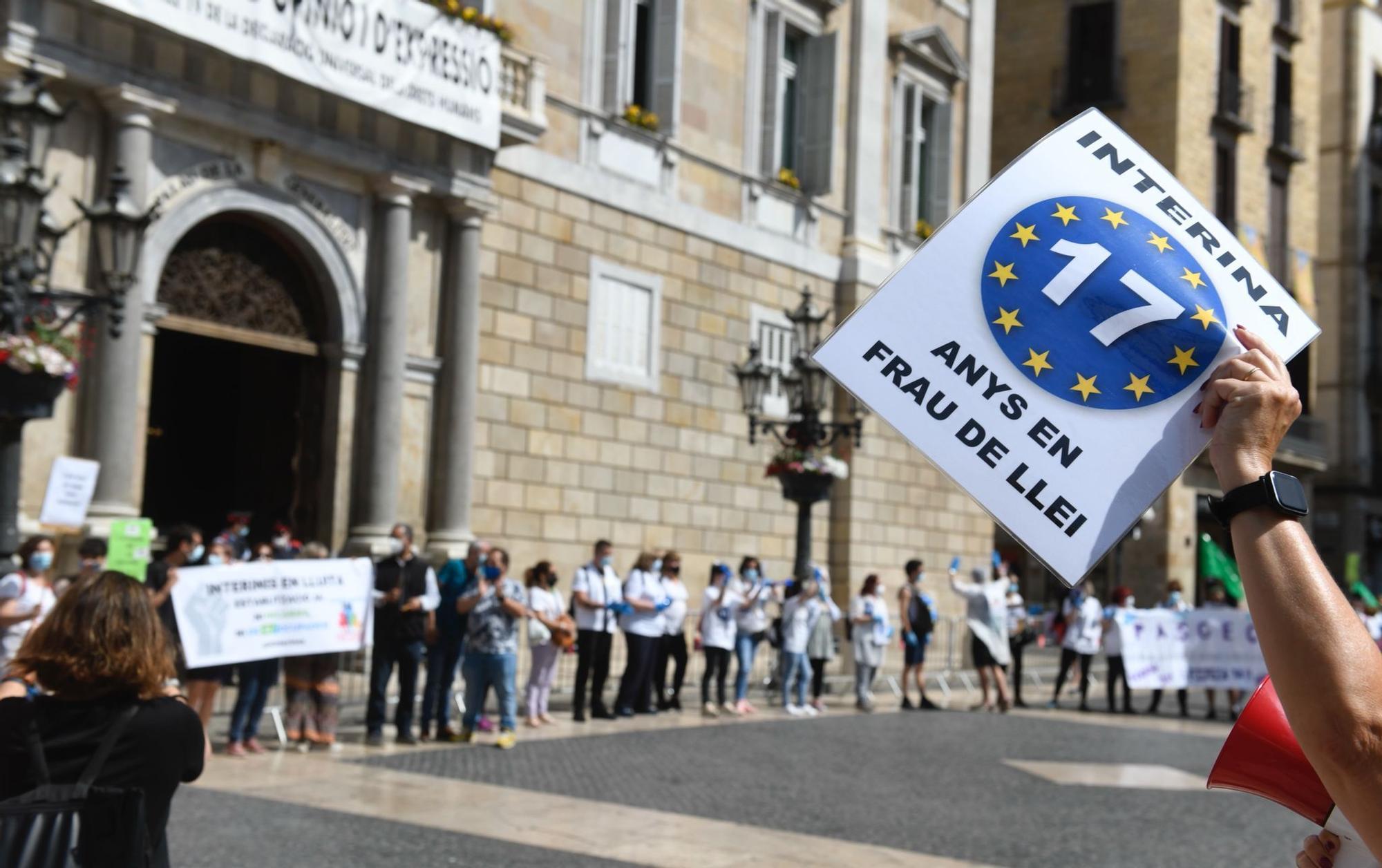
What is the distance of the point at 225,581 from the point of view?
11.8 m

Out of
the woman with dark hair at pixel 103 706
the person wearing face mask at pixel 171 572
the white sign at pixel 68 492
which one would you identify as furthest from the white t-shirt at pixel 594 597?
the woman with dark hair at pixel 103 706

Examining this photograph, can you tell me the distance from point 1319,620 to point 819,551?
22988 mm

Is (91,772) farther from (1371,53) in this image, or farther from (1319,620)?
(1371,53)

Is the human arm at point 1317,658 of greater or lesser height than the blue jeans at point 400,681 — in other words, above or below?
above


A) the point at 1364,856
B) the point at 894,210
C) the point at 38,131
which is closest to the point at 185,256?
the point at 38,131

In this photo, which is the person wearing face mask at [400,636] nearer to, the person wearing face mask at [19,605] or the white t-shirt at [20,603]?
the person wearing face mask at [19,605]

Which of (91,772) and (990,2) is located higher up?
(990,2)

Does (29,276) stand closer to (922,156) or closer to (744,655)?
(744,655)

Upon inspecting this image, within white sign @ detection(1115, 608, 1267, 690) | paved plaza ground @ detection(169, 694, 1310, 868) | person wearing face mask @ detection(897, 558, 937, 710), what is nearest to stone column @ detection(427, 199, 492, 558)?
paved plaza ground @ detection(169, 694, 1310, 868)

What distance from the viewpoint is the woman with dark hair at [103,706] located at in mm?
3471

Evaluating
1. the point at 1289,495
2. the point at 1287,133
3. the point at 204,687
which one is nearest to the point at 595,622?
the point at 204,687

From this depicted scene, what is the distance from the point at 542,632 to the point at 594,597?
110 cm

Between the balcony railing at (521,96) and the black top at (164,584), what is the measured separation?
8.41 meters

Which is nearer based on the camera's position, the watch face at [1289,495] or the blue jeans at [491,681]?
the watch face at [1289,495]
